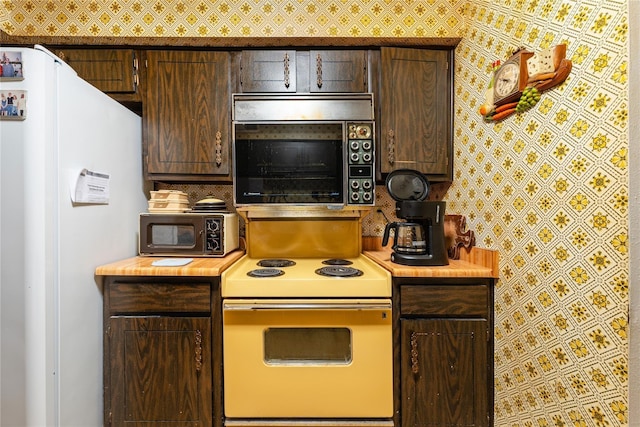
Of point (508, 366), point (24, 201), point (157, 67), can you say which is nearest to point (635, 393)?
point (508, 366)

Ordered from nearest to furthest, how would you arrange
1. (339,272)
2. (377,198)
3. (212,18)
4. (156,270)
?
(156,270), (339,272), (212,18), (377,198)

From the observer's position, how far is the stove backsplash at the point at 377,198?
1.97m

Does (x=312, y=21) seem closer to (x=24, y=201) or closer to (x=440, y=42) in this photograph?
(x=440, y=42)

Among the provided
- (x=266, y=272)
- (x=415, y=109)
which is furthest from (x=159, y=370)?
(x=415, y=109)

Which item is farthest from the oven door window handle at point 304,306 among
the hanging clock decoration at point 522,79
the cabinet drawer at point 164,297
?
the hanging clock decoration at point 522,79

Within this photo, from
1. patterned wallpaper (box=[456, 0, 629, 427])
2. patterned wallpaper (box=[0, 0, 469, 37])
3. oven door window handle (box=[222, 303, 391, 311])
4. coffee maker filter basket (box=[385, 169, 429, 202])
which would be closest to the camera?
patterned wallpaper (box=[456, 0, 629, 427])

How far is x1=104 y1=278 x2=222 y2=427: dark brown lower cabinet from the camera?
1.30 meters

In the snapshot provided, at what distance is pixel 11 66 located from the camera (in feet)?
3.35

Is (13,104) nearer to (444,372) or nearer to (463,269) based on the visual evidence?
(463,269)

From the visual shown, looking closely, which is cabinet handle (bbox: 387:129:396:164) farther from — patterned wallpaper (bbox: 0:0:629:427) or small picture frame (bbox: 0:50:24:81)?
small picture frame (bbox: 0:50:24:81)

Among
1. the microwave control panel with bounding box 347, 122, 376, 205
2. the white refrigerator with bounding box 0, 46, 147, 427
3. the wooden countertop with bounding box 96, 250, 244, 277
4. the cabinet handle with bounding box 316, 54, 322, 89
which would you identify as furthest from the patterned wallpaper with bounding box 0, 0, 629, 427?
the white refrigerator with bounding box 0, 46, 147, 427

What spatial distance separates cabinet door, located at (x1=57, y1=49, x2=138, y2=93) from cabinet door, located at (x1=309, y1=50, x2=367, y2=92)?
1.04 metres

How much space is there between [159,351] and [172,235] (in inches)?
23.0

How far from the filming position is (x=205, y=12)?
1.82m
